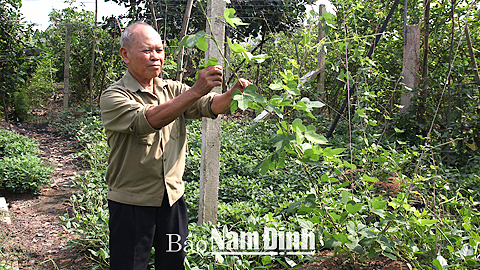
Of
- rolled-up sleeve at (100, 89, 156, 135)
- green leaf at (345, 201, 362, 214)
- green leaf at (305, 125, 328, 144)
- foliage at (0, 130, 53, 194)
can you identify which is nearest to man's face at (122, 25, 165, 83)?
rolled-up sleeve at (100, 89, 156, 135)

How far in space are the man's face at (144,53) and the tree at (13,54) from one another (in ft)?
20.5

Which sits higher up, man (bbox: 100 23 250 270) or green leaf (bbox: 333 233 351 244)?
man (bbox: 100 23 250 270)

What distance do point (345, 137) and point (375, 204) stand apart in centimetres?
328

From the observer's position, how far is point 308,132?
5.47ft

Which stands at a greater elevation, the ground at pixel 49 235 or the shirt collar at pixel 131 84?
the shirt collar at pixel 131 84

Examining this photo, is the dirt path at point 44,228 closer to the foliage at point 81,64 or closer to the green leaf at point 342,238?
the green leaf at point 342,238

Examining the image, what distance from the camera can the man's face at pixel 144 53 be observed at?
77.3 inches

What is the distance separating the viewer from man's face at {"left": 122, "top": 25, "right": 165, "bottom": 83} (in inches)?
77.3

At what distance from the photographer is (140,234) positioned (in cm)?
200

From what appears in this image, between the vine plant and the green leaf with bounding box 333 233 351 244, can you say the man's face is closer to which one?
the vine plant

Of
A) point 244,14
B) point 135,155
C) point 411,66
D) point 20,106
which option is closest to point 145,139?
point 135,155

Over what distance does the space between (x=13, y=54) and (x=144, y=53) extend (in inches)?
253

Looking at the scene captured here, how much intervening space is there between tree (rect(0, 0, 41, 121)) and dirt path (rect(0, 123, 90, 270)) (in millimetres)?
2415

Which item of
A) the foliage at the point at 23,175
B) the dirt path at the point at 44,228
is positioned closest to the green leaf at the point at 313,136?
the dirt path at the point at 44,228
